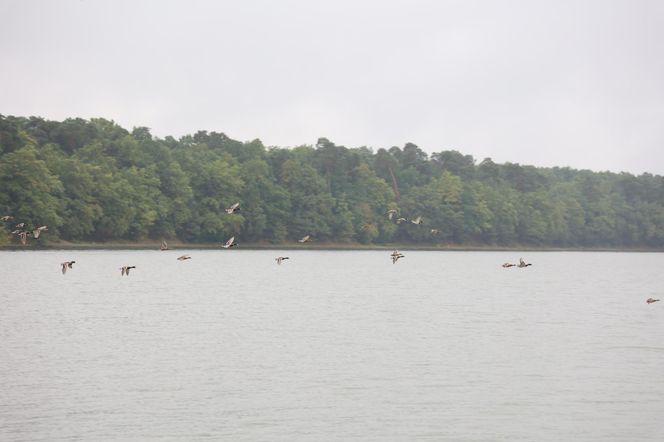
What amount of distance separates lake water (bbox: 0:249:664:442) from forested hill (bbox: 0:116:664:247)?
4322cm

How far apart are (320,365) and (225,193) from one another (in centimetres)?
11153

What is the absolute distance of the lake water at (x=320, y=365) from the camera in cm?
2778

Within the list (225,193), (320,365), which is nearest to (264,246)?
(225,193)

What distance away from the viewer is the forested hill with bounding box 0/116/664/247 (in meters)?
117

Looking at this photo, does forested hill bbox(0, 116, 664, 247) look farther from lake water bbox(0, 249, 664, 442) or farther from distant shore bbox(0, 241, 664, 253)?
lake water bbox(0, 249, 664, 442)

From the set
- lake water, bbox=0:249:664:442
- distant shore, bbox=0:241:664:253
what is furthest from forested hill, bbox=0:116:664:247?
lake water, bbox=0:249:664:442

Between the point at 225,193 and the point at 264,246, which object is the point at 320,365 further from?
the point at 264,246

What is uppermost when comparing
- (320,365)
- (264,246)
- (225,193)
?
(225,193)

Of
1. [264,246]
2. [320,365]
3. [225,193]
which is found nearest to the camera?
[320,365]

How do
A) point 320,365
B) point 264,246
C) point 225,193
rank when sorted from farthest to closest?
point 264,246 → point 225,193 → point 320,365

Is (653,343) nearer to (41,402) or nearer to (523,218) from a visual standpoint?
(41,402)

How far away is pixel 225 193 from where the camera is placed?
147 metres

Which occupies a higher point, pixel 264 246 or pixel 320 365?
pixel 264 246

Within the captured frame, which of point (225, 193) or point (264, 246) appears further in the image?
point (264, 246)
